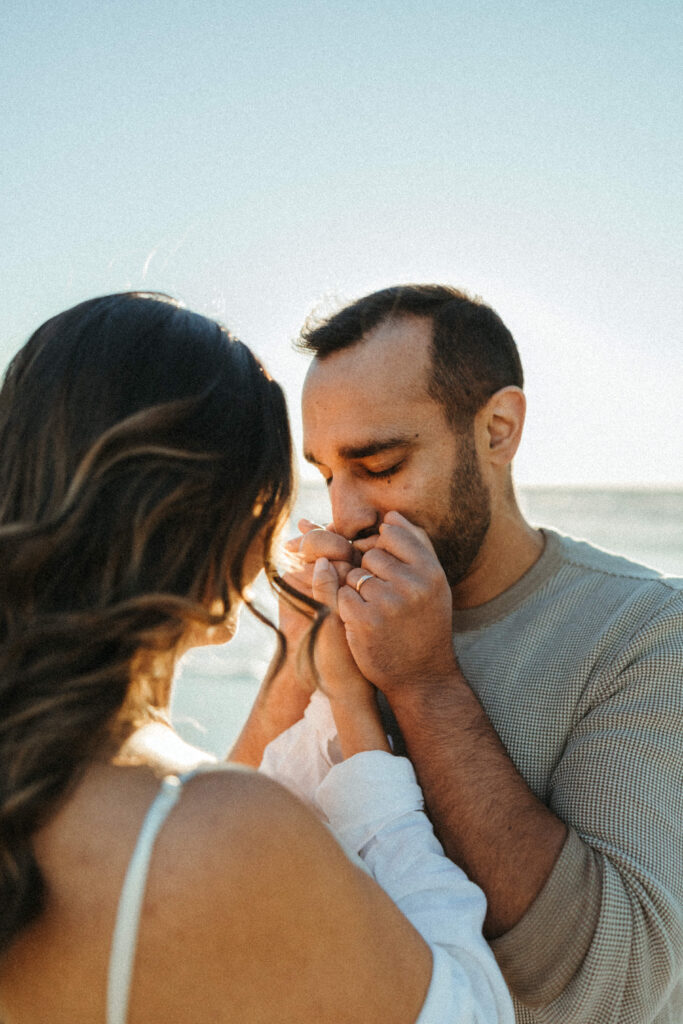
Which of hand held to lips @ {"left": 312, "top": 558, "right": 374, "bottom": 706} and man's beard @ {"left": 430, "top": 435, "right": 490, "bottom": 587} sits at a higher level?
man's beard @ {"left": 430, "top": 435, "right": 490, "bottom": 587}

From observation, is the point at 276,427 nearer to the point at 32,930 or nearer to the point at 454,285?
the point at 32,930

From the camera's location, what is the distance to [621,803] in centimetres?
192

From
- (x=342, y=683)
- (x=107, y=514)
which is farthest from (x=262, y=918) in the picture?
(x=342, y=683)

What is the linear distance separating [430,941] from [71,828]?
0.69m

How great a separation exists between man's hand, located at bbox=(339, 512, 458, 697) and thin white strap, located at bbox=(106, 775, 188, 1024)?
1105 mm

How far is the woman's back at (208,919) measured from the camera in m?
1.12

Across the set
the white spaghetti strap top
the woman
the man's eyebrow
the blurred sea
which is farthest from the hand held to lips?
the white spaghetti strap top

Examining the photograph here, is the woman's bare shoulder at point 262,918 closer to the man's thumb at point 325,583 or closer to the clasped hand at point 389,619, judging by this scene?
the clasped hand at point 389,619

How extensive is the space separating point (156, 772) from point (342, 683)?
98cm

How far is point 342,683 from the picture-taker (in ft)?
7.13

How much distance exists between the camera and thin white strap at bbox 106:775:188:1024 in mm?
1112

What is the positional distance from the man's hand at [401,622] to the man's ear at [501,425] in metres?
0.80

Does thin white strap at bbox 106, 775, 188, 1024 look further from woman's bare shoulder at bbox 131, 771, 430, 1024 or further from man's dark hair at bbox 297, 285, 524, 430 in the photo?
man's dark hair at bbox 297, 285, 524, 430

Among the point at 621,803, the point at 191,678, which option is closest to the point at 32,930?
Result: the point at 621,803
